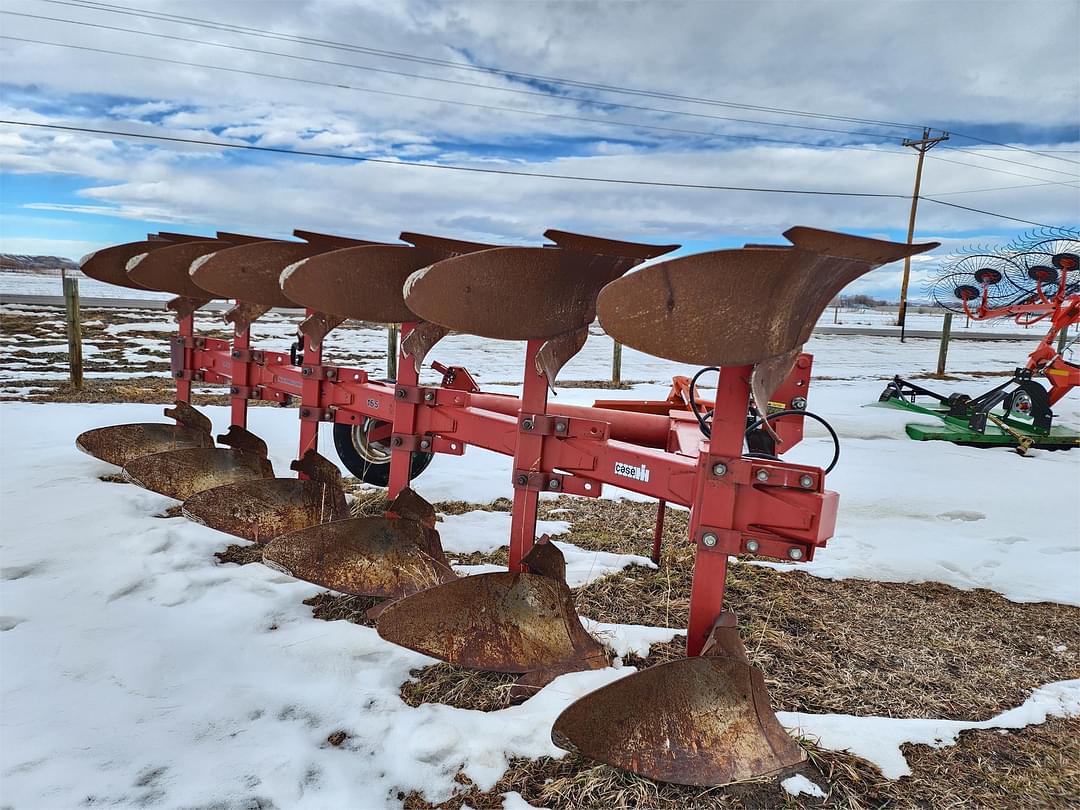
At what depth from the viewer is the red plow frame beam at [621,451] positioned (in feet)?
6.45

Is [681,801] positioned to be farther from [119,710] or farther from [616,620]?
[119,710]

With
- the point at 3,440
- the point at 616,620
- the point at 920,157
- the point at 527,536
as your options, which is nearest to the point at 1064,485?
the point at 616,620

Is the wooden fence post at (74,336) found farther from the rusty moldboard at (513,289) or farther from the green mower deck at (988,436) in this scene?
the green mower deck at (988,436)

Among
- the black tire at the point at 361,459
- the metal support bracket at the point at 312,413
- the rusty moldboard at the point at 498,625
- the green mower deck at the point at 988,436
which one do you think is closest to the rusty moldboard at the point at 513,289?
the rusty moldboard at the point at 498,625

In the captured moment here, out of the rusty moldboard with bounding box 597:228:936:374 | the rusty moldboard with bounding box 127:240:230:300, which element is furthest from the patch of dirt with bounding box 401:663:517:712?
the rusty moldboard with bounding box 127:240:230:300

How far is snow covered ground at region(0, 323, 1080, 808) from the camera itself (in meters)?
1.86

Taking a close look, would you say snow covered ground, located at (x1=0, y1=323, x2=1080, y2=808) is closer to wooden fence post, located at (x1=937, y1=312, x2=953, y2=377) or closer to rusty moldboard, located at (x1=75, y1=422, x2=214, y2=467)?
rusty moldboard, located at (x1=75, y1=422, x2=214, y2=467)

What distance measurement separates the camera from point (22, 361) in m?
9.96

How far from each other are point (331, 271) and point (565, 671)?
69.7 inches

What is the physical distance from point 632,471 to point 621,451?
8 cm

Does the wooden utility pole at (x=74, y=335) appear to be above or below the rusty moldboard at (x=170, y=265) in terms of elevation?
below

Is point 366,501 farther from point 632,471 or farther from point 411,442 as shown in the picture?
point 632,471

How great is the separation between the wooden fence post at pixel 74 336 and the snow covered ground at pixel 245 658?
3.60m

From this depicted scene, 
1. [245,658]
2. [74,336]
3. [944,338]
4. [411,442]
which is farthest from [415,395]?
[944,338]
